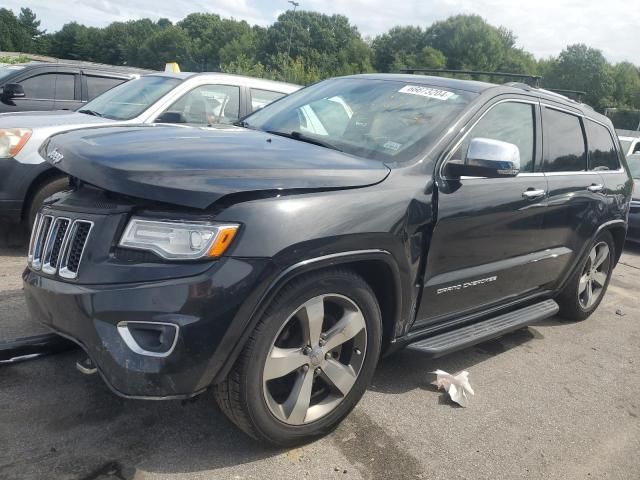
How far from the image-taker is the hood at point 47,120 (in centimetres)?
519

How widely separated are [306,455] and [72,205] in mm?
1516

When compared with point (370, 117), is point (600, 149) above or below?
below

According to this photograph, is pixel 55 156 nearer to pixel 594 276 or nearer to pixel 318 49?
pixel 594 276

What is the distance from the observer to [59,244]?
2559mm

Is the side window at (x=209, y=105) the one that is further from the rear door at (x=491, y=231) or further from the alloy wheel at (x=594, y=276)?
the alloy wheel at (x=594, y=276)

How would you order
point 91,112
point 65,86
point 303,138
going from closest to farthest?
point 303,138 → point 91,112 → point 65,86

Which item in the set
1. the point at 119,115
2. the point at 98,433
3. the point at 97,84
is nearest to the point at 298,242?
the point at 98,433

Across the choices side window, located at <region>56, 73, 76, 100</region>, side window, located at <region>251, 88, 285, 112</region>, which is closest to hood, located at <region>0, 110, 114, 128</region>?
side window, located at <region>251, 88, 285, 112</region>

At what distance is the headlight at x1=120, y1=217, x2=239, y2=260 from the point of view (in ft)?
7.54

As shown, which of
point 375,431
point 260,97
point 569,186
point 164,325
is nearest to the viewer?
point 164,325

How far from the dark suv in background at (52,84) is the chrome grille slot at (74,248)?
5643 millimetres

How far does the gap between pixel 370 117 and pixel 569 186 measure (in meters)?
1.62

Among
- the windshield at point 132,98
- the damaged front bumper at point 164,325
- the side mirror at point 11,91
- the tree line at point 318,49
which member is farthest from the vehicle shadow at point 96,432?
the tree line at point 318,49

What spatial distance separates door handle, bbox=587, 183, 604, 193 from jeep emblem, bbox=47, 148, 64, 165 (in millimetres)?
3572
